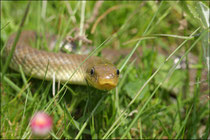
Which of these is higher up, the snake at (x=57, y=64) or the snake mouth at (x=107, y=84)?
the snake at (x=57, y=64)

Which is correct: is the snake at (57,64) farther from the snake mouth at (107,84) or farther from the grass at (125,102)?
the snake mouth at (107,84)

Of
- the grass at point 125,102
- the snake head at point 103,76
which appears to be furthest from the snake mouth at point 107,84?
the grass at point 125,102

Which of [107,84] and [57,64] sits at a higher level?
[57,64]

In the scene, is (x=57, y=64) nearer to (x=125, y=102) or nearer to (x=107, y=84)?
(x=125, y=102)

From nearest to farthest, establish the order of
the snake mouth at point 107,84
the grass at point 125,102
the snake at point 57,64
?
the grass at point 125,102 → the snake mouth at point 107,84 → the snake at point 57,64

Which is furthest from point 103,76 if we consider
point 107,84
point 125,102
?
point 125,102

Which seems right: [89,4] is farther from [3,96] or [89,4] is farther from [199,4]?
[199,4]

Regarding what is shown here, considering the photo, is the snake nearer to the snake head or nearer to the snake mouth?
the snake head

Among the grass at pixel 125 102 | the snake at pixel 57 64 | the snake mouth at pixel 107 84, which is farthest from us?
the snake at pixel 57 64

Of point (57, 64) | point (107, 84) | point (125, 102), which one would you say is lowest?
point (125, 102)
